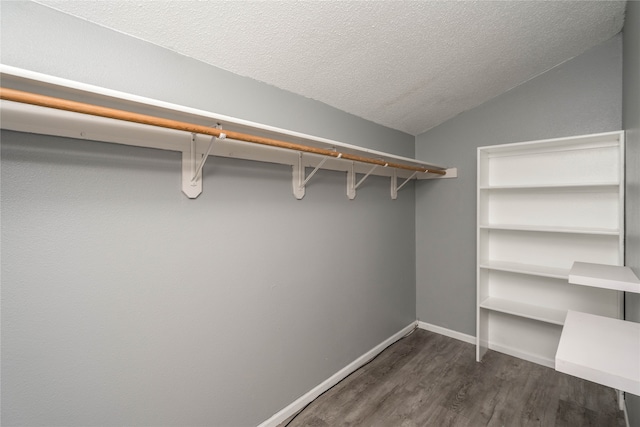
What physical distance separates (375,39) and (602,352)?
5.03ft

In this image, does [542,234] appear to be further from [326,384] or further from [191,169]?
[191,169]

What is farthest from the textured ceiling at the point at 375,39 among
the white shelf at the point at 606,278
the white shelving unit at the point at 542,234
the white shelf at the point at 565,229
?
the white shelf at the point at 606,278

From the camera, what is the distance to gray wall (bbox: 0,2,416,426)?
92 centimetres

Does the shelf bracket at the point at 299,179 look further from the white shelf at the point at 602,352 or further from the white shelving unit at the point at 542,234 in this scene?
the white shelving unit at the point at 542,234

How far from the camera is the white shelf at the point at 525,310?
210 centimetres

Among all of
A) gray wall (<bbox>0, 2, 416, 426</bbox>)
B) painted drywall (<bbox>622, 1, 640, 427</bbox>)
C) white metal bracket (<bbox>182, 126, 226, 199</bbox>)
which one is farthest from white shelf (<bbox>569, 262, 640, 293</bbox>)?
white metal bracket (<bbox>182, 126, 226, 199</bbox>)

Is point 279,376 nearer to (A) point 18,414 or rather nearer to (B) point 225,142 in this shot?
(A) point 18,414

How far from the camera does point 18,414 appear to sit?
0.90 metres

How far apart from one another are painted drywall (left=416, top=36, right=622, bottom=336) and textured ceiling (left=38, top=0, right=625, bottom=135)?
157mm

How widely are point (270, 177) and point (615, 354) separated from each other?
149cm

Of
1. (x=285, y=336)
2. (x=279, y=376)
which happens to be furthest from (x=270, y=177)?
(x=279, y=376)

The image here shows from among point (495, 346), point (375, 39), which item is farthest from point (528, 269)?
point (375, 39)

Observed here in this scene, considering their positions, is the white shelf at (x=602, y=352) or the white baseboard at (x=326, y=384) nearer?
the white shelf at (x=602, y=352)

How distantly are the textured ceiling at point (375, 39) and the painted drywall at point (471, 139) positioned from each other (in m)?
0.16
